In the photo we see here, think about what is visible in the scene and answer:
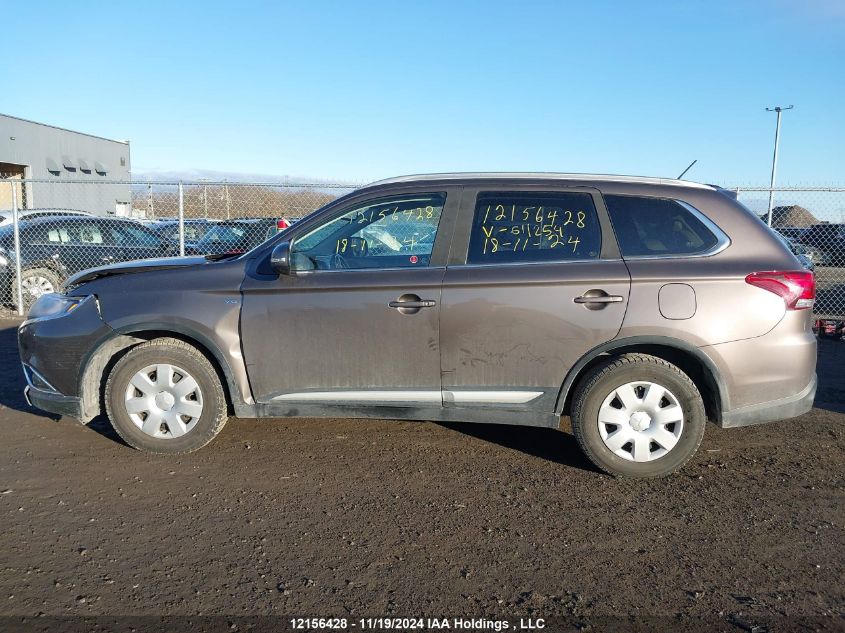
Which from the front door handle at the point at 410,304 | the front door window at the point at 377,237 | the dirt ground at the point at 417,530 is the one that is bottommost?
the dirt ground at the point at 417,530

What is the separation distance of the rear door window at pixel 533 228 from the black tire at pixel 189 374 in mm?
1861

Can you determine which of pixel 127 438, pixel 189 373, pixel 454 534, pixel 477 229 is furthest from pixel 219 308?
pixel 454 534

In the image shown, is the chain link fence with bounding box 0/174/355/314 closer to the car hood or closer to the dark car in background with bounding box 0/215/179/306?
the dark car in background with bounding box 0/215/179/306

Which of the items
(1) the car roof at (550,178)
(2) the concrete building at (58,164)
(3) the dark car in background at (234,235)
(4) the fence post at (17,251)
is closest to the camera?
(1) the car roof at (550,178)

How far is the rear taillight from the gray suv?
1 centimetres

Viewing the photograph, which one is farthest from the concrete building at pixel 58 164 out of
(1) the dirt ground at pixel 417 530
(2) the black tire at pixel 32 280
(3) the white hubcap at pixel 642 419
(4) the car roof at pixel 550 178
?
(3) the white hubcap at pixel 642 419

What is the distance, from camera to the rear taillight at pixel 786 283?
13.1 ft

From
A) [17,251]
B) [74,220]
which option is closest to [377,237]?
[17,251]

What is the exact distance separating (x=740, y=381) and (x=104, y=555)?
11.9ft

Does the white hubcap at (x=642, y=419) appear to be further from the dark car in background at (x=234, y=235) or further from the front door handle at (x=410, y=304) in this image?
the dark car in background at (x=234, y=235)

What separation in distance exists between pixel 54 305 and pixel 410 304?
250 centimetres

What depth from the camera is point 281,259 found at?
4.15 meters

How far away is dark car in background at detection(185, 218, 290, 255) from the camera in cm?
1205

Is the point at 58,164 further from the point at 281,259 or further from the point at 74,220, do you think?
the point at 281,259
